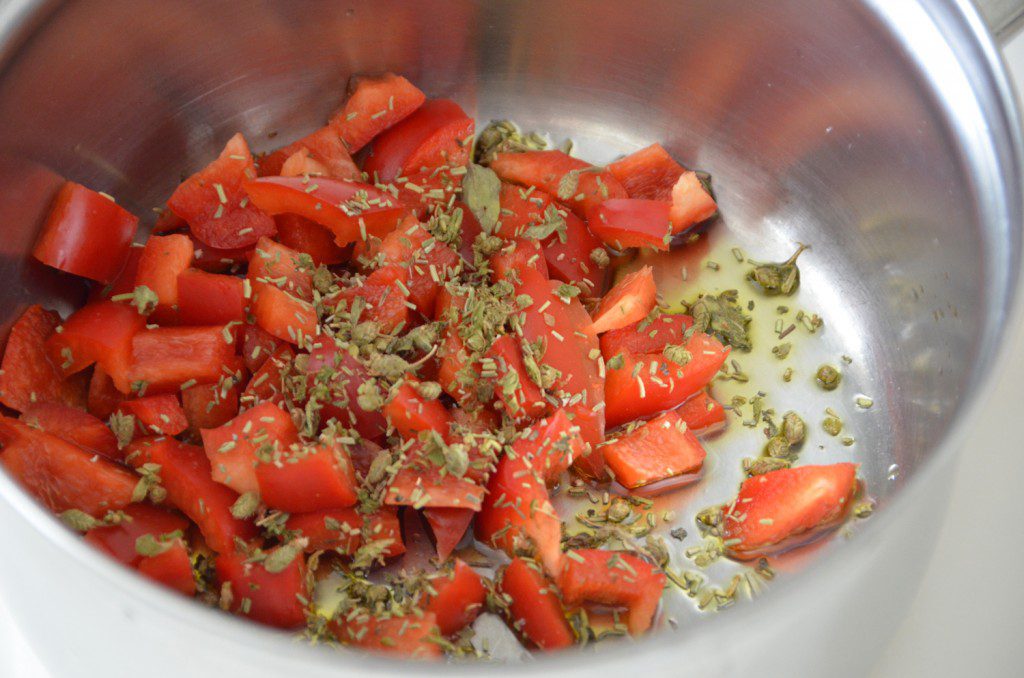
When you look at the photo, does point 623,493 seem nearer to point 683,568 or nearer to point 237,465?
point 683,568

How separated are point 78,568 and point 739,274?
1220mm

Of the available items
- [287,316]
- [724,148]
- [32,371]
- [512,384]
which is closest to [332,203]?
[287,316]

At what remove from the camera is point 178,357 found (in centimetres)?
146

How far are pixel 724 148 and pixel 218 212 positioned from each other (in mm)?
952

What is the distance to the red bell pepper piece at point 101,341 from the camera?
1455mm

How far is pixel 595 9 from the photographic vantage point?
179 centimetres

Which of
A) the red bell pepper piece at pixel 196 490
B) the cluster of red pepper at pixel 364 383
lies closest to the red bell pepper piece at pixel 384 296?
the cluster of red pepper at pixel 364 383

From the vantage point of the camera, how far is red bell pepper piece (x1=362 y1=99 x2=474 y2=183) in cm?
175

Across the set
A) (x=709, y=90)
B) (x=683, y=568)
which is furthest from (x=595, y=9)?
(x=683, y=568)

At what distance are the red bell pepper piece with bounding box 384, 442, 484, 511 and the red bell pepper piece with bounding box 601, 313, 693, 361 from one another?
1.19 ft

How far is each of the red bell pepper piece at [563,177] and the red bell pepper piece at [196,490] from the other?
0.76 m

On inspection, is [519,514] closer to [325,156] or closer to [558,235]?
[558,235]

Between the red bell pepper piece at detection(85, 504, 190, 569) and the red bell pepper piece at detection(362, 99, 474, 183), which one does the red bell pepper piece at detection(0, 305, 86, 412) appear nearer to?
the red bell pepper piece at detection(85, 504, 190, 569)

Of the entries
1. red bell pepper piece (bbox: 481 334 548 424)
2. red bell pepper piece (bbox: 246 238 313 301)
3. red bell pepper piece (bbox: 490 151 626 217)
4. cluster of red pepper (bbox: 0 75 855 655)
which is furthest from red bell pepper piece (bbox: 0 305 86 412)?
red bell pepper piece (bbox: 490 151 626 217)
